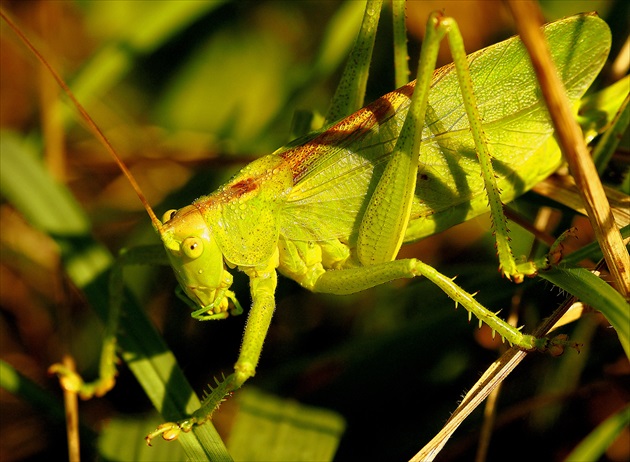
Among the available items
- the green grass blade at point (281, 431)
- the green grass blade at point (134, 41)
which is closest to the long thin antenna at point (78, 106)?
Answer: the green grass blade at point (281, 431)

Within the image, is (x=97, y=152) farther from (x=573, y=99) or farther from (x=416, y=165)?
(x=573, y=99)

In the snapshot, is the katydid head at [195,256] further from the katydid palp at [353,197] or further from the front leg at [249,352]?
the front leg at [249,352]

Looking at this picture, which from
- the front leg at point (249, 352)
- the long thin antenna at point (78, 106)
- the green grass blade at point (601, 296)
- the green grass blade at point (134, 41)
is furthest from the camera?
the green grass blade at point (134, 41)

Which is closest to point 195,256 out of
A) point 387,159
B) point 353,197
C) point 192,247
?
point 192,247

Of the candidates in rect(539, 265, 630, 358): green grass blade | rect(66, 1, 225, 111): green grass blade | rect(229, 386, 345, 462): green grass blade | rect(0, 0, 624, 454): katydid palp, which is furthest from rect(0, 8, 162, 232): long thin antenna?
rect(539, 265, 630, 358): green grass blade

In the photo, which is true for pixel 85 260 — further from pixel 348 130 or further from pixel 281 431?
pixel 348 130

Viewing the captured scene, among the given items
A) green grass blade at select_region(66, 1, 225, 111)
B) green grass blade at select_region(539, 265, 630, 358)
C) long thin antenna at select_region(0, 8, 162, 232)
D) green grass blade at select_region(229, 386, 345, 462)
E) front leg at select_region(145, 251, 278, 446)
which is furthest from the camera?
green grass blade at select_region(66, 1, 225, 111)

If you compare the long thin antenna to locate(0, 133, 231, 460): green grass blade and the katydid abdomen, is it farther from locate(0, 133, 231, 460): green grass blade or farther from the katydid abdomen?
locate(0, 133, 231, 460): green grass blade
